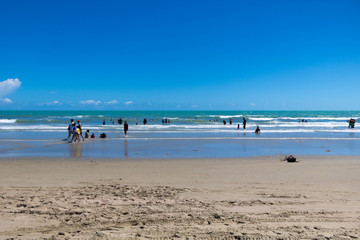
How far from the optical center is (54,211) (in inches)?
225

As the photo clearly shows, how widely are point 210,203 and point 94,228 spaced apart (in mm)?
2629

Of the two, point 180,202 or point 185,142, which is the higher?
point 180,202

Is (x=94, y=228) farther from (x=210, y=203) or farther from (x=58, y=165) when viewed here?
(x=58, y=165)

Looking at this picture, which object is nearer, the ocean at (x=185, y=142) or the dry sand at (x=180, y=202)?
the dry sand at (x=180, y=202)

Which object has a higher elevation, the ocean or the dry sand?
the dry sand

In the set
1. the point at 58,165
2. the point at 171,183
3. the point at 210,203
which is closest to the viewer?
the point at 210,203

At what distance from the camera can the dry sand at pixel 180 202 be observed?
4.83 metres

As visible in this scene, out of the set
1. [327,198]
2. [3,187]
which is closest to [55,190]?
[3,187]

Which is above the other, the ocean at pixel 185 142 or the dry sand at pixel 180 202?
the dry sand at pixel 180 202

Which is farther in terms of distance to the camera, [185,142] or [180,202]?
[185,142]

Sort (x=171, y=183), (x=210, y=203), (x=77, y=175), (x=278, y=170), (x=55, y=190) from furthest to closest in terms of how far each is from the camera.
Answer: (x=278, y=170)
(x=77, y=175)
(x=171, y=183)
(x=55, y=190)
(x=210, y=203)

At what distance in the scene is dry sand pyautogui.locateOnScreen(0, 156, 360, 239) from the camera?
15.8 feet

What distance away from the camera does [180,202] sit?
642 centimetres

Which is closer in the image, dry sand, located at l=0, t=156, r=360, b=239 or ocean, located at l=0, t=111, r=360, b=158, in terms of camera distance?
dry sand, located at l=0, t=156, r=360, b=239
